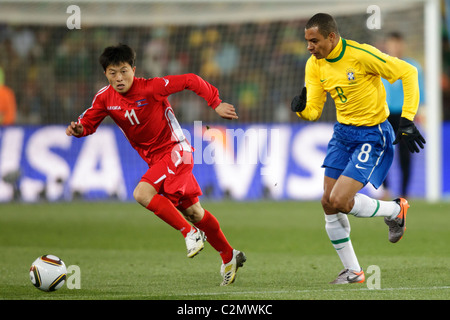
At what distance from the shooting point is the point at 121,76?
642 centimetres

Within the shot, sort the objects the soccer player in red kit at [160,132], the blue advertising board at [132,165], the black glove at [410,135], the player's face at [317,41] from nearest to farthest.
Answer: the black glove at [410,135] → the player's face at [317,41] → the soccer player in red kit at [160,132] → the blue advertising board at [132,165]

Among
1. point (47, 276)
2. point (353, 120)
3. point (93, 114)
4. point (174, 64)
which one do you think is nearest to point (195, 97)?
point (174, 64)

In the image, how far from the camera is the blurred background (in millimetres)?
14648

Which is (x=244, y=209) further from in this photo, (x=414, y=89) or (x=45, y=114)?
(x=414, y=89)

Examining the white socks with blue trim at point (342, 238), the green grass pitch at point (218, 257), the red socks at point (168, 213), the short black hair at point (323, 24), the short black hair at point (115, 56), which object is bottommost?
the green grass pitch at point (218, 257)

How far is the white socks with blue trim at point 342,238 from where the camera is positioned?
6.44m

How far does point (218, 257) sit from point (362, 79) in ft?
9.36

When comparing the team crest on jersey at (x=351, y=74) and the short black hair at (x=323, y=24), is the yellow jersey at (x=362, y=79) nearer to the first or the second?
the team crest on jersey at (x=351, y=74)

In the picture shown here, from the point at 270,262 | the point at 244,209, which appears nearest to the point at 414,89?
the point at 270,262

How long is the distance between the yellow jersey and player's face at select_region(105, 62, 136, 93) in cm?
143

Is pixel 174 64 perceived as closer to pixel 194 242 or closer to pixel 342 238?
pixel 342 238

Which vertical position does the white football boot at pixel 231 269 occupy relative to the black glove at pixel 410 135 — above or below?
below

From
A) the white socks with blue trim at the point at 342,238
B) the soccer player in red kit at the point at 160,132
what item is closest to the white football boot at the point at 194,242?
the soccer player in red kit at the point at 160,132

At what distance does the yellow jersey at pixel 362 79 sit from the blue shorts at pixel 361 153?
71mm
